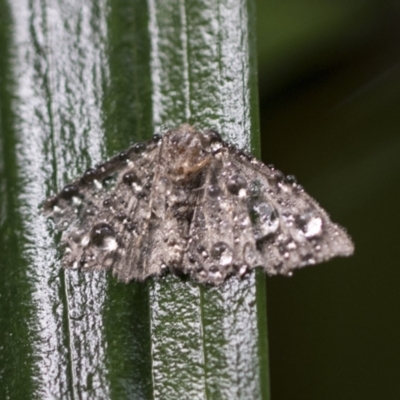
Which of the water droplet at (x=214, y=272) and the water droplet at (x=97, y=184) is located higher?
the water droplet at (x=97, y=184)

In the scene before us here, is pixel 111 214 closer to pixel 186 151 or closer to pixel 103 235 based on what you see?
pixel 103 235

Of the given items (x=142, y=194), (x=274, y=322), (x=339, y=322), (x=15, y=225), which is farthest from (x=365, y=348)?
(x=15, y=225)

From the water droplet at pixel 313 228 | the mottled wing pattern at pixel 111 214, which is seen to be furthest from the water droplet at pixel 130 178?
the water droplet at pixel 313 228

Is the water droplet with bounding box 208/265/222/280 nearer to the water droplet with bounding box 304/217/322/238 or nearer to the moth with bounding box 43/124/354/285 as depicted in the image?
the moth with bounding box 43/124/354/285

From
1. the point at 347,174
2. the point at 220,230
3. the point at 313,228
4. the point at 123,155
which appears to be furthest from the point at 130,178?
the point at 347,174

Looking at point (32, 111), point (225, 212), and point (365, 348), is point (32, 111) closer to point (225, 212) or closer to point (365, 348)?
point (225, 212)

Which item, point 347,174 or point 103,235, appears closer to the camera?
point 103,235

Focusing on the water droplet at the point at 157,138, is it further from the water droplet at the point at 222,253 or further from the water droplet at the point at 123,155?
the water droplet at the point at 222,253

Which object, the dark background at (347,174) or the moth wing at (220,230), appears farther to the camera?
the dark background at (347,174)
